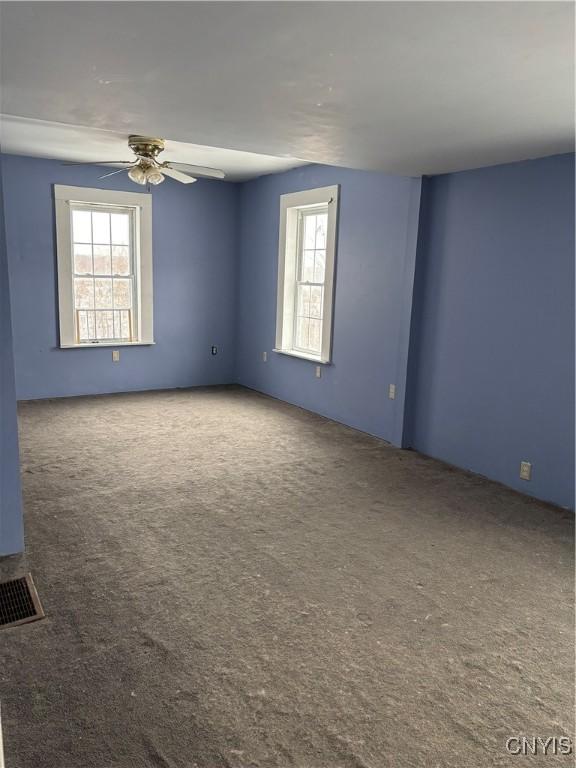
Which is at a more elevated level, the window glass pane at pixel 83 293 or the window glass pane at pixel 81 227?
the window glass pane at pixel 81 227

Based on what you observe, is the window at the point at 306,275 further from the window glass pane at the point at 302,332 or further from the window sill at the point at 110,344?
the window sill at the point at 110,344

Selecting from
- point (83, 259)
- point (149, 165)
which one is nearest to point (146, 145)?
point (149, 165)

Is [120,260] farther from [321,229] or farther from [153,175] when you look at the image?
[321,229]

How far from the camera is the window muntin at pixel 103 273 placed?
6.09 m

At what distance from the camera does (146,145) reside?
4340 mm

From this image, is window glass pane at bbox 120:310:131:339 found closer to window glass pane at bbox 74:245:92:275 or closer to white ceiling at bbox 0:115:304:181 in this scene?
window glass pane at bbox 74:245:92:275

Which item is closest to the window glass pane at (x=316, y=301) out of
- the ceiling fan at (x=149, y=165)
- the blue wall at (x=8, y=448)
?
the ceiling fan at (x=149, y=165)

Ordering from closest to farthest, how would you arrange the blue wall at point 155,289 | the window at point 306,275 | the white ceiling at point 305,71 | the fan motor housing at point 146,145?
the white ceiling at point 305,71 → the fan motor housing at point 146,145 → the window at point 306,275 → the blue wall at point 155,289

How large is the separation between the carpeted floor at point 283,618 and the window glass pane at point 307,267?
2391mm

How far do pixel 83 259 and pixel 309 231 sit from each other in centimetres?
243

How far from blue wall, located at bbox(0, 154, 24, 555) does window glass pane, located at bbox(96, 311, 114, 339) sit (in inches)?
144

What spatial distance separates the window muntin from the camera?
6090 mm

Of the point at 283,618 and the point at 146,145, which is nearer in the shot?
the point at 283,618

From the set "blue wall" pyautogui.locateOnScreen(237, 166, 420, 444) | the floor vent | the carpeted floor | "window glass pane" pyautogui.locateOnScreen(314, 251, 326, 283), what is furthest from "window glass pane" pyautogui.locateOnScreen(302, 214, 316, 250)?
the floor vent
